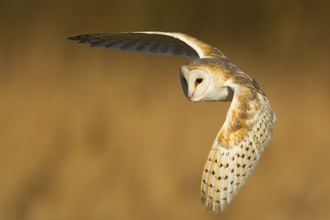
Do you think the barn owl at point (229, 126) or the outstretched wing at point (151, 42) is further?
the outstretched wing at point (151, 42)

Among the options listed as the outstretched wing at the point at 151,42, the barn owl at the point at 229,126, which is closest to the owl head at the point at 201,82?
the barn owl at the point at 229,126

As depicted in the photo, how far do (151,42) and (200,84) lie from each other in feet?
1.21

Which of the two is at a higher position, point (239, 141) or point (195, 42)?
point (195, 42)

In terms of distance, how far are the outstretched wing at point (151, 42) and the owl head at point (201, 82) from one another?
0.53ft

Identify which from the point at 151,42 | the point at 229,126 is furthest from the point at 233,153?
the point at 151,42

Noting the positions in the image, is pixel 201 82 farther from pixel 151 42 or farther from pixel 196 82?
pixel 151 42

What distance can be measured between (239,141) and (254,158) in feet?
0.14

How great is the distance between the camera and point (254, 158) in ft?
2.06

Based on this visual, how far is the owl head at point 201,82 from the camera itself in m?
Answer: 0.60

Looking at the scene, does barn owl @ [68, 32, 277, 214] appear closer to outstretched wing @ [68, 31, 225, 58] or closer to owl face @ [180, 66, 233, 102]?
owl face @ [180, 66, 233, 102]

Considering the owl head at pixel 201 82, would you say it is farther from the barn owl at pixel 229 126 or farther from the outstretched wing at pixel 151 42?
the outstretched wing at pixel 151 42

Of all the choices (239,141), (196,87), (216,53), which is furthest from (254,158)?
(216,53)

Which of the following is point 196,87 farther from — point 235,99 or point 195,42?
point 195,42

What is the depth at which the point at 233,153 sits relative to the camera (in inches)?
24.0
